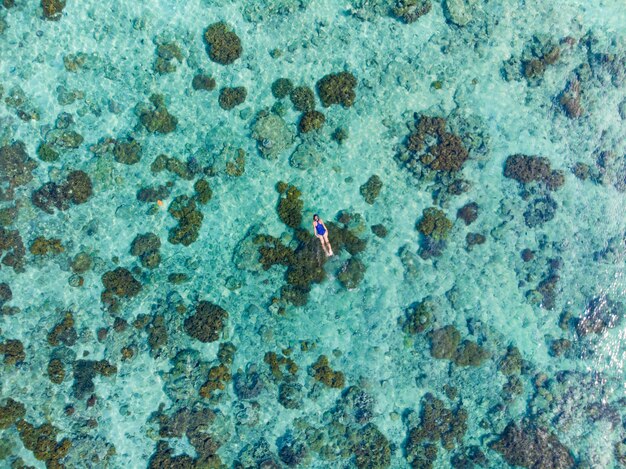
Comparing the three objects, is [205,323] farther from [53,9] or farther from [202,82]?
[53,9]

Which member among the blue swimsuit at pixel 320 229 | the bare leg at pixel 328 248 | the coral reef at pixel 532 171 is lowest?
the bare leg at pixel 328 248

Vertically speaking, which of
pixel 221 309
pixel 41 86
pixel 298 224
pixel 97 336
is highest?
pixel 41 86

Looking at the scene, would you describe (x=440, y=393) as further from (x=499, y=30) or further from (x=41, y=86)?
(x=41, y=86)

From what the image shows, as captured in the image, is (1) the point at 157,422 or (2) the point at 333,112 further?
(2) the point at 333,112

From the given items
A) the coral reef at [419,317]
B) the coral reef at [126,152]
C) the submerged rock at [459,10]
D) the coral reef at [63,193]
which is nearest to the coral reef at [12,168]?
the coral reef at [63,193]

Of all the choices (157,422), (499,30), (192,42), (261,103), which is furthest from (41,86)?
(499,30)

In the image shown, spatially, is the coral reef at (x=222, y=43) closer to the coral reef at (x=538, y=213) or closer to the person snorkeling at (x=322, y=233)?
the person snorkeling at (x=322, y=233)
